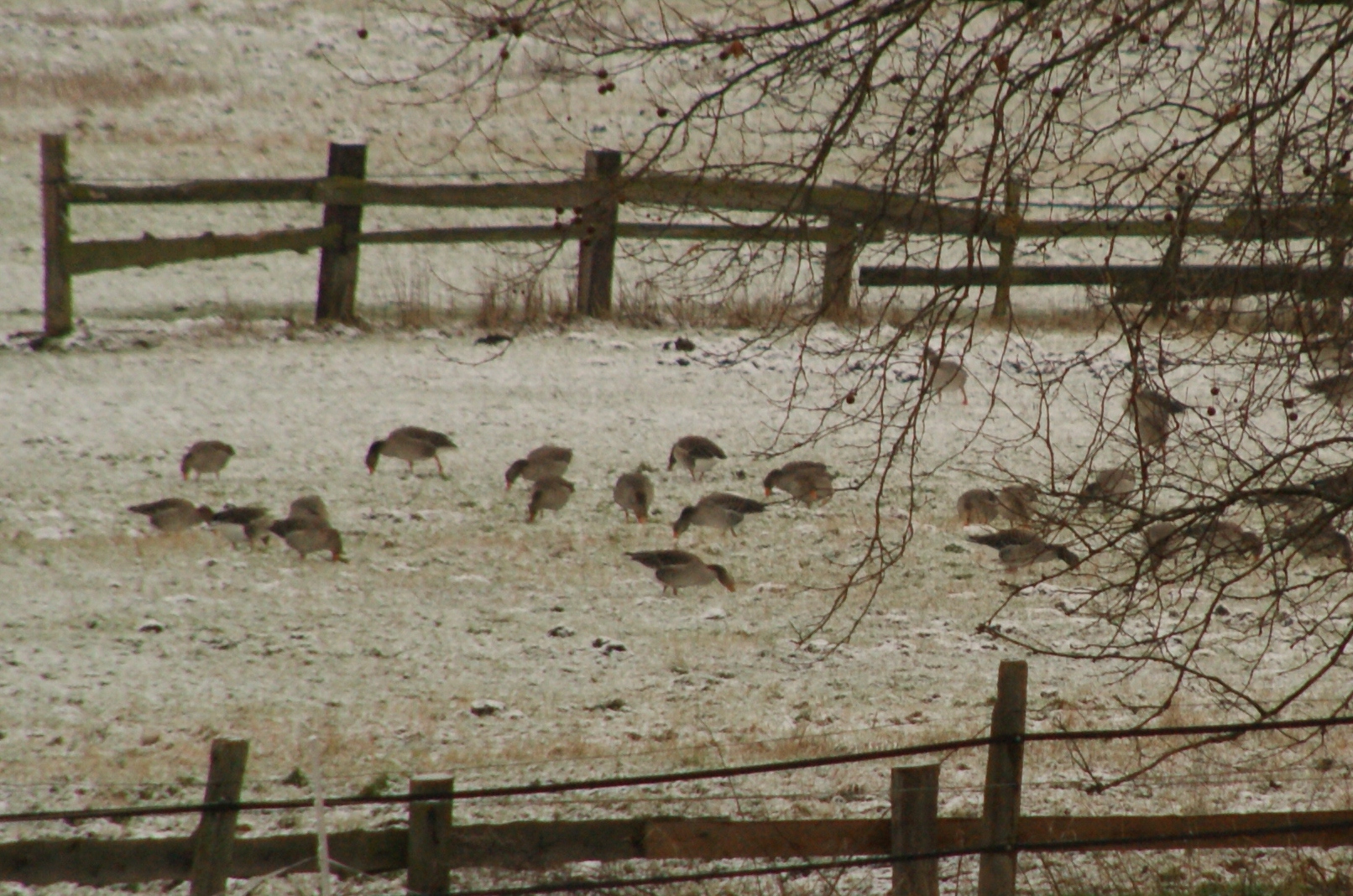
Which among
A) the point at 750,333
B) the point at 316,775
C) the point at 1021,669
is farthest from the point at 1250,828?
the point at 750,333

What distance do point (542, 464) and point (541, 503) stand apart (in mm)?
694

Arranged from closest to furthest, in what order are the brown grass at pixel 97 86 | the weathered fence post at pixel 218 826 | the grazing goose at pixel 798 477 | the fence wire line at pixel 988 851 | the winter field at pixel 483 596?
the fence wire line at pixel 988 851 → the weathered fence post at pixel 218 826 → the winter field at pixel 483 596 → the grazing goose at pixel 798 477 → the brown grass at pixel 97 86

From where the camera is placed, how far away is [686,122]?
18.3 feet

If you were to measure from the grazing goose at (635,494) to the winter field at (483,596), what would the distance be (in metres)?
0.18

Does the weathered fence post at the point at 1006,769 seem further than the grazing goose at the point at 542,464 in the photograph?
No

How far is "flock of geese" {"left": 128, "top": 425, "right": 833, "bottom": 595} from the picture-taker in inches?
374

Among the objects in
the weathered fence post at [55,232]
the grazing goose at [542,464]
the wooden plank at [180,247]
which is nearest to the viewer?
the grazing goose at [542,464]

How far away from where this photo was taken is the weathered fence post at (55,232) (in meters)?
14.3

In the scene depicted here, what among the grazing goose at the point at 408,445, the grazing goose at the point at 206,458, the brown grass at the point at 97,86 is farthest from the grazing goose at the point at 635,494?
the brown grass at the point at 97,86

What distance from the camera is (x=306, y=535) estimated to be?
31.1ft

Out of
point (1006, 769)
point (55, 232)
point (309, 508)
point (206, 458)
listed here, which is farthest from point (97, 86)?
point (1006, 769)

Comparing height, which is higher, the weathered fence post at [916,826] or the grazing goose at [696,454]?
the grazing goose at [696,454]

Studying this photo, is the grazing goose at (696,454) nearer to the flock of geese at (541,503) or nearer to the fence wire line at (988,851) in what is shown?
the flock of geese at (541,503)

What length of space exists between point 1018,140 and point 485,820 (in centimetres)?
374
